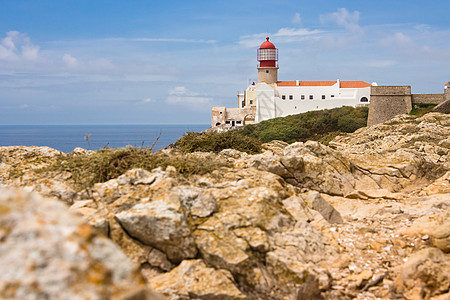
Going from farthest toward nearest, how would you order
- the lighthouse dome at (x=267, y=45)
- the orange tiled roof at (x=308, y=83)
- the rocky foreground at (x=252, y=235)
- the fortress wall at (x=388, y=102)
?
the lighthouse dome at (x=267, y=45)
the orange tiled roof at (x=308, y=83)
the fortress wall at (x=388, y=102)
the rocky foreground at (x=252, y=235)

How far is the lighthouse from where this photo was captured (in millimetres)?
69688

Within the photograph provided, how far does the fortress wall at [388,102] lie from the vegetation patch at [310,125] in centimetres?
453

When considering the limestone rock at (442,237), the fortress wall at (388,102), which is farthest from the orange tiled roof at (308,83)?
the limestone rock at (442,237)

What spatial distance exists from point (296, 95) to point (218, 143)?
5561 cm

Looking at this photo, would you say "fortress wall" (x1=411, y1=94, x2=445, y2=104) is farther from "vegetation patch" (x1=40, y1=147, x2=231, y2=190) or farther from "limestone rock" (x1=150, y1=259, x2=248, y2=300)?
"limestone rock" (x1=150, y1=259, x2=248, y2=300)

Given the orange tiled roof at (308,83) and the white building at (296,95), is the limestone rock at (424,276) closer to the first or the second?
the white building at (296,95)

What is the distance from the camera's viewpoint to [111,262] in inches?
102

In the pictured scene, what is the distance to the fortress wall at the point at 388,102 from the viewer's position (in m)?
47.7

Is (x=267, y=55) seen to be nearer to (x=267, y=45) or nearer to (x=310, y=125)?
(x=267, y=45)

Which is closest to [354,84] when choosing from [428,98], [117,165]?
[428,98]

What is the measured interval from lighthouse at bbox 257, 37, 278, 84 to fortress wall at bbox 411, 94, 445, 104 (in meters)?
25.2

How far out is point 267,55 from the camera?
234 feet

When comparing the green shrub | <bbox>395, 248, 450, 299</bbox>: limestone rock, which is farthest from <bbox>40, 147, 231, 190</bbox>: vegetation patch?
<bbox>395, 248, 450, 299</bbox>: limestone rock

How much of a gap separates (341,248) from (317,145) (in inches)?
171
